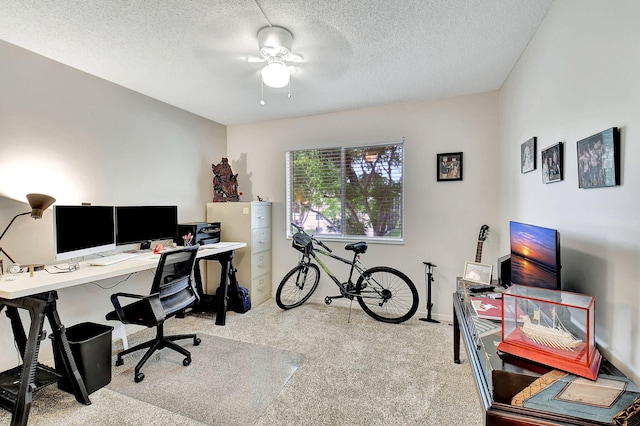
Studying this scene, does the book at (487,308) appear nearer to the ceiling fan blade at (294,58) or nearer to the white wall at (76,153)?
the ceiling fan blade at (294,58)

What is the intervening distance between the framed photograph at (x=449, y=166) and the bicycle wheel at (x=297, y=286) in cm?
191

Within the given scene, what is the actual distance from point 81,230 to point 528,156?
11.5 feet

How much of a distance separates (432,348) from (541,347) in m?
1.62

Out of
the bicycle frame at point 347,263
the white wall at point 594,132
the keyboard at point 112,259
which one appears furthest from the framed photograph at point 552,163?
the keyboard at point 112,259

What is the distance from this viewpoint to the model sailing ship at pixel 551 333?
1131 millimetres

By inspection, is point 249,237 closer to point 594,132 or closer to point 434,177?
point 434,177

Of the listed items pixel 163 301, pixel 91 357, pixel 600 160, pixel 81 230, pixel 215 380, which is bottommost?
pixel 215 380

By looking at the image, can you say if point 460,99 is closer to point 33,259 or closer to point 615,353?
point 615,353

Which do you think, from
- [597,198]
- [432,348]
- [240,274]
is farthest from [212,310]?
[597,198]

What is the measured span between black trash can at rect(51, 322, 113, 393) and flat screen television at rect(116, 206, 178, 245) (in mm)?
847

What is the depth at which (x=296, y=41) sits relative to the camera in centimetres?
207

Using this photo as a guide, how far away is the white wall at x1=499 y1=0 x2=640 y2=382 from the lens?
3.51 ft

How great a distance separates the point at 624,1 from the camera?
3.57 feet

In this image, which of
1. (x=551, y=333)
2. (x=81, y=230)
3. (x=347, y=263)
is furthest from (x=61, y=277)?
(x=551, y=333)
